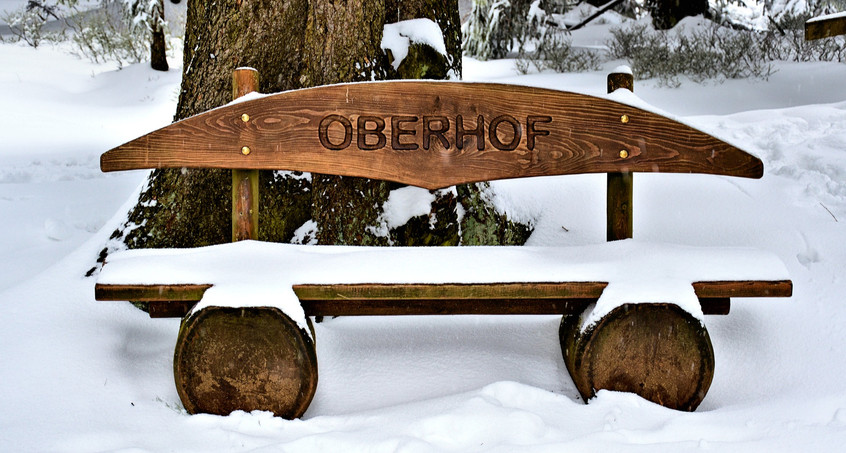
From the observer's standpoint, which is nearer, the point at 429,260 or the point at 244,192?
the point at 429,260

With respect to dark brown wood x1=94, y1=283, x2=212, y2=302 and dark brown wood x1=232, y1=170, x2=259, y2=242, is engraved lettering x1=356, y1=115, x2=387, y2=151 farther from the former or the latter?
dark brown wood x1=94, y1=283, x2=212, y2=302

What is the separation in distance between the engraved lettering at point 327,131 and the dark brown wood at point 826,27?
11.8 ft

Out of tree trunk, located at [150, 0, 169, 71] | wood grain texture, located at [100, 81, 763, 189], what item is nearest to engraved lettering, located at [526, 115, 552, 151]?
wood grain texture, located at [100, 81, 763, 189]

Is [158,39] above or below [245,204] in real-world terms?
above

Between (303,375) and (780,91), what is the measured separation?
6550 millimetres

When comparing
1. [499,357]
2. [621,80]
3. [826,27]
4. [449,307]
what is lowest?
[499,357]

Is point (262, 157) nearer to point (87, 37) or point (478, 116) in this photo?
point (478, 116)

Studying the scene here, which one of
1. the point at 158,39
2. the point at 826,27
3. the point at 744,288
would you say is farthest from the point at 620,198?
the point at 158,39

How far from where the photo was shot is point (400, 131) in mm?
2631

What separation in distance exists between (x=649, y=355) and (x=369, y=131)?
129cm

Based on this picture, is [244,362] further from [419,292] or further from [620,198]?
[620,198]

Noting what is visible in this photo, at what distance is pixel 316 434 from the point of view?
2.25 m

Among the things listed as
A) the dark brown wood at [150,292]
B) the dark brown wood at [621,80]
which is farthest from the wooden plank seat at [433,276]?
the dark brown wood at [621,80]

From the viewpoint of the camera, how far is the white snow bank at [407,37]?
3270mm
